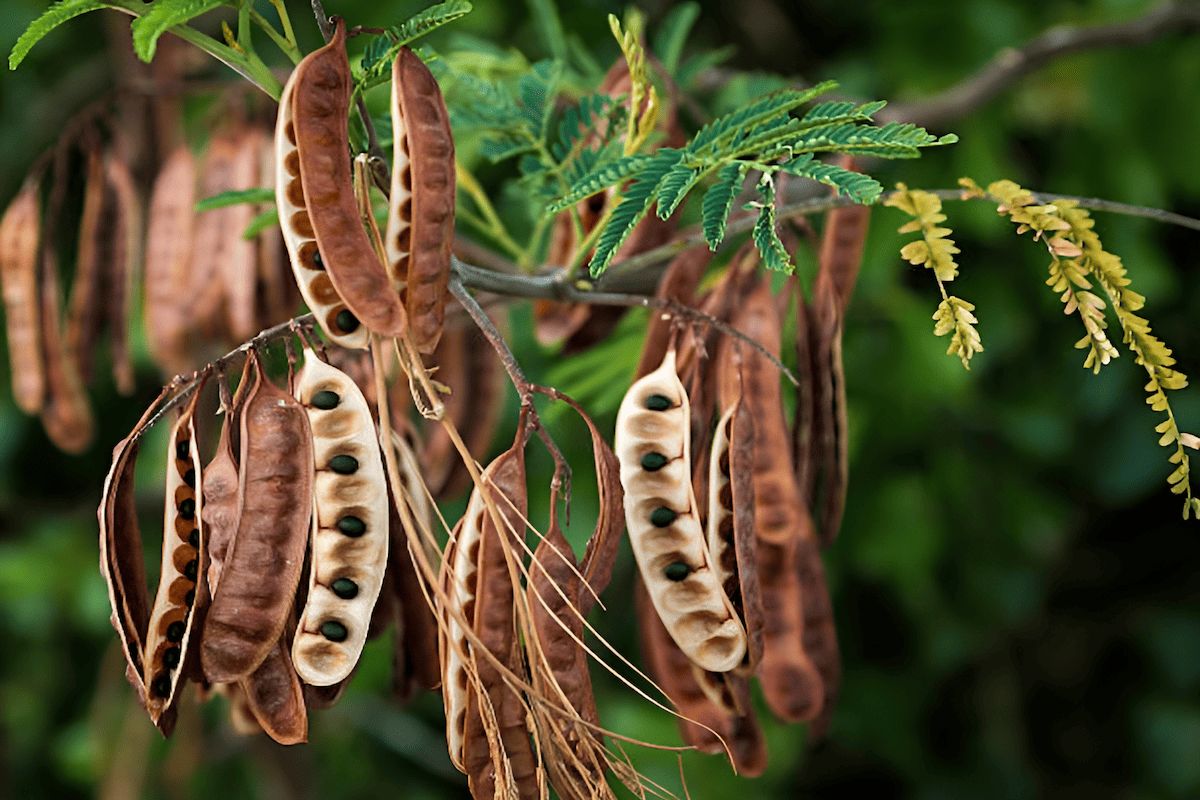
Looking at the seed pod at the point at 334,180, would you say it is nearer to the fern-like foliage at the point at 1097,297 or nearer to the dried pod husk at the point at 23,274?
the fern-like foliage at the point at 1097,297

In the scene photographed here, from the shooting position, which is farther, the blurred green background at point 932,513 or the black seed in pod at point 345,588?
the blurred green background at point 932,513

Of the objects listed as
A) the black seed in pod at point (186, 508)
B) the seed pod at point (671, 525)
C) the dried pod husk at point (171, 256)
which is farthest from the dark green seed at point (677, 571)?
the dried pod husk at point (171, 256)

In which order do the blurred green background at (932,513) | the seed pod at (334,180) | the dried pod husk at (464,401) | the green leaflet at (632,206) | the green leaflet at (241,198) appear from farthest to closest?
the blurred green background at (932,513) → the dried pod husk at (464,401) → the green leaflet at (241,198) → the green leaflet at (632,206) → the seed pod at (334,180)

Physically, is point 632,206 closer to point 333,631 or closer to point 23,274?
point 333,631

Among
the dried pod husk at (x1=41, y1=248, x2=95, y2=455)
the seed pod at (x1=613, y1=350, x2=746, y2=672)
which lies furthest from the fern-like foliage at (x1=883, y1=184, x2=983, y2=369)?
the dried pod husk at (x1=41, y1=248, x2=95, y2=455)

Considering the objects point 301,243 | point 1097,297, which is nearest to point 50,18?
point 301,243

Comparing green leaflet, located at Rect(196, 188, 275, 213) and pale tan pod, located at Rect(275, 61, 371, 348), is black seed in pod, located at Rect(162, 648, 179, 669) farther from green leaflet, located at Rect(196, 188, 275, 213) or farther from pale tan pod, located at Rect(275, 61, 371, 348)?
green leaflet, located at Rect(196, 188, 275, 213)
